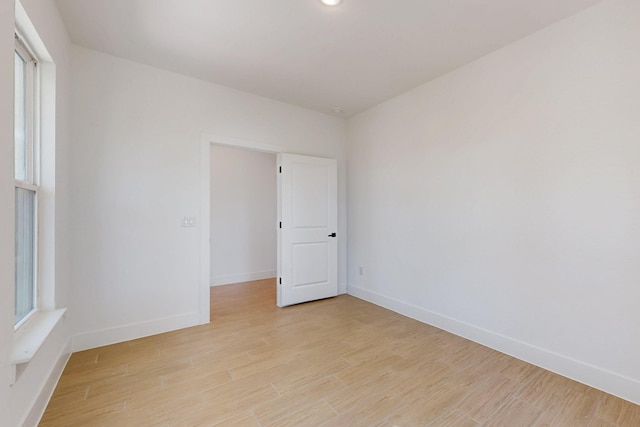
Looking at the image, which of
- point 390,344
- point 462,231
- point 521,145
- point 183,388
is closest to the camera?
point 183,388

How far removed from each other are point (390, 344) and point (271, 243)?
3.41m

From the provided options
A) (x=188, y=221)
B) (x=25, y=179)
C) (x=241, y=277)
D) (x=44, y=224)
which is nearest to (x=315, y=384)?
(x=188, y=221)

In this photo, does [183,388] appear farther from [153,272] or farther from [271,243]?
[271,243]

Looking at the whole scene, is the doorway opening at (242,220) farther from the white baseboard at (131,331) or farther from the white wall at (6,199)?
the white wall at (6,199)

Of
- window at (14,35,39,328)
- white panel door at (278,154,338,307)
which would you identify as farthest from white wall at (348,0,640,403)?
window at (14,35,39,328)

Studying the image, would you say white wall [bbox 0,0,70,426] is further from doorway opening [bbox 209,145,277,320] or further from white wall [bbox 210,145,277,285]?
white wall [bbox 210,145,277,285]

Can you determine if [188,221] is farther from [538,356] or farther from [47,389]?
[538,356]

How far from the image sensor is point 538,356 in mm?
2289

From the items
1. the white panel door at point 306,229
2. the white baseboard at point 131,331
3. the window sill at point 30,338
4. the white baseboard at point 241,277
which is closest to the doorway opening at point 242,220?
the white baseboard at point 241,277

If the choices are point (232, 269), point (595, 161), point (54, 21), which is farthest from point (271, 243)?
point (595, 161)

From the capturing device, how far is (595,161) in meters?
2.03

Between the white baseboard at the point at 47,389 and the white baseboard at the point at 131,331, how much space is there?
15 centimetres

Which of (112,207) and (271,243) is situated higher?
(112,207)

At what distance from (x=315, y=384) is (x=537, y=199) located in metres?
2.31
